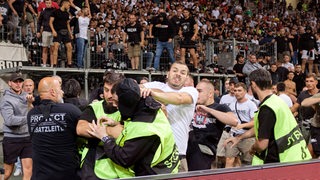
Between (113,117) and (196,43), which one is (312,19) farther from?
(113,117)

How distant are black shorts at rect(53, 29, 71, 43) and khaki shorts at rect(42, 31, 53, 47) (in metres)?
0.12

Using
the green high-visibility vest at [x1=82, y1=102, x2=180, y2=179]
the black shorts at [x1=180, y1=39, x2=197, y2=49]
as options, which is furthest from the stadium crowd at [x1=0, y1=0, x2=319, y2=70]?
the green high-visibility vest at [x1=82, y1=102, x2=180, y2=179]

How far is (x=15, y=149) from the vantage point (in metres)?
9.18

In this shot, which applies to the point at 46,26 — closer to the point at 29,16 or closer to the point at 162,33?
the point at 29,16

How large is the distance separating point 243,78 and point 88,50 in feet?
16.1

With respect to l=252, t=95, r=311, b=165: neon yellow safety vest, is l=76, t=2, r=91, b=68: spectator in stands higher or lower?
higher

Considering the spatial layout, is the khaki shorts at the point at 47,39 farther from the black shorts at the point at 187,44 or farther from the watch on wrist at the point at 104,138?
the watch on wrist at the point at 104,138

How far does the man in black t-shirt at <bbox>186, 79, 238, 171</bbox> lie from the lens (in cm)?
756

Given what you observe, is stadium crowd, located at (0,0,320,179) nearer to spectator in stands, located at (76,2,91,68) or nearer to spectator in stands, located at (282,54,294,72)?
spectator in stands, located at (76,2,91,68)

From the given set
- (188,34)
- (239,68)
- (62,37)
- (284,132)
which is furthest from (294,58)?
(284,132)

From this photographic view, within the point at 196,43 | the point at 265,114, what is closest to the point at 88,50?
the point at 196,43

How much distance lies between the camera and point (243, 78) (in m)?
18.6

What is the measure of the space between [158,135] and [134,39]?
13.1m

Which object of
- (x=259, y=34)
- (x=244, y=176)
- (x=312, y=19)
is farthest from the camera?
(x=312, y=19)
